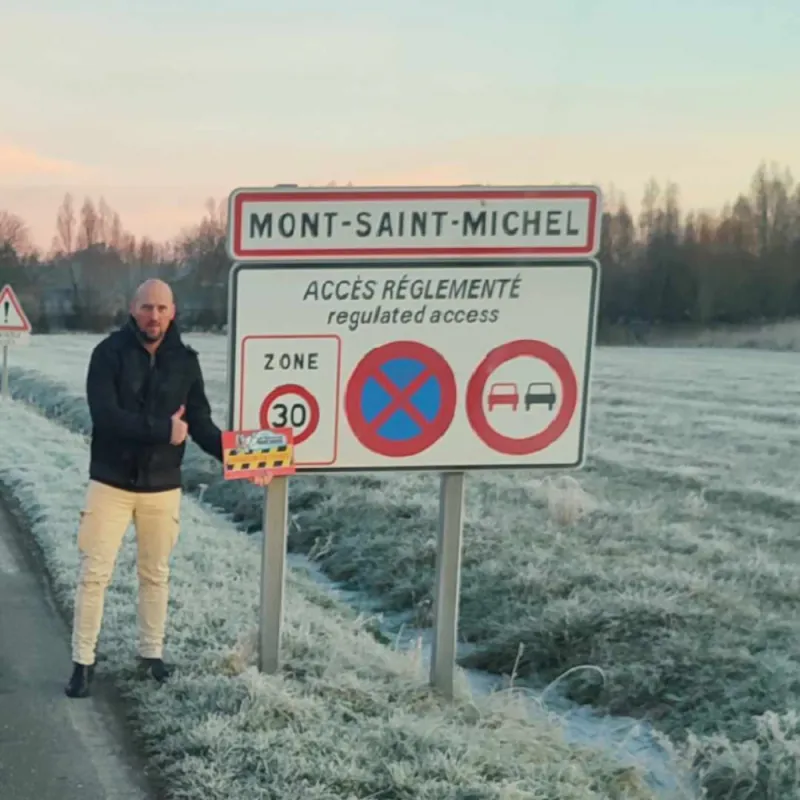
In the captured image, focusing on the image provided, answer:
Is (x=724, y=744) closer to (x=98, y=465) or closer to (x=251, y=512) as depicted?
(x=98, y=465)

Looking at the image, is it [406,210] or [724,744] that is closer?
[406,210]

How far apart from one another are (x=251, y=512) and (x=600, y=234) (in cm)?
750

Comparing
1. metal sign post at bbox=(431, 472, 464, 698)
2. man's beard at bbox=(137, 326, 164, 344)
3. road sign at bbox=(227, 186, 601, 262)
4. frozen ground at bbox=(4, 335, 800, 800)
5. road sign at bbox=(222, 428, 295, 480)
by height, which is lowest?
frozen ground at bbox=(4, 335, 800, 800)

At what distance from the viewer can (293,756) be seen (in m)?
4.16

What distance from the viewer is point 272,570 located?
5062 millimetres

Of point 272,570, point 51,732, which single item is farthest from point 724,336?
point 51,732

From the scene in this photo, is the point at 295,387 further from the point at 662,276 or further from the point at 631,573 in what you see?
the point at 662,276

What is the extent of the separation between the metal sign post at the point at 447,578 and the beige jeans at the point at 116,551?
4.29ft

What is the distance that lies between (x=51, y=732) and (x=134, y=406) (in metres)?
1.47

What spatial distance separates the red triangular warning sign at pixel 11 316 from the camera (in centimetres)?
2262

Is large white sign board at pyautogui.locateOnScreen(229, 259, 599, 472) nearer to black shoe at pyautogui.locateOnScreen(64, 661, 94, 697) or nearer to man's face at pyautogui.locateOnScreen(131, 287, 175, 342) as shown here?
man's face at pyautogui.locateOnScreen(131, 287, 175, 342)

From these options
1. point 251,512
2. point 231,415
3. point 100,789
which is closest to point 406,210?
point 231,415

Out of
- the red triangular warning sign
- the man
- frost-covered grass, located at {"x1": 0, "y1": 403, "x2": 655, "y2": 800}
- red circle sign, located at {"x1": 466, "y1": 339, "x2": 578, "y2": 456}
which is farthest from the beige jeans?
the red triangular warning sign

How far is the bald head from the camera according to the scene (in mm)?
4938
